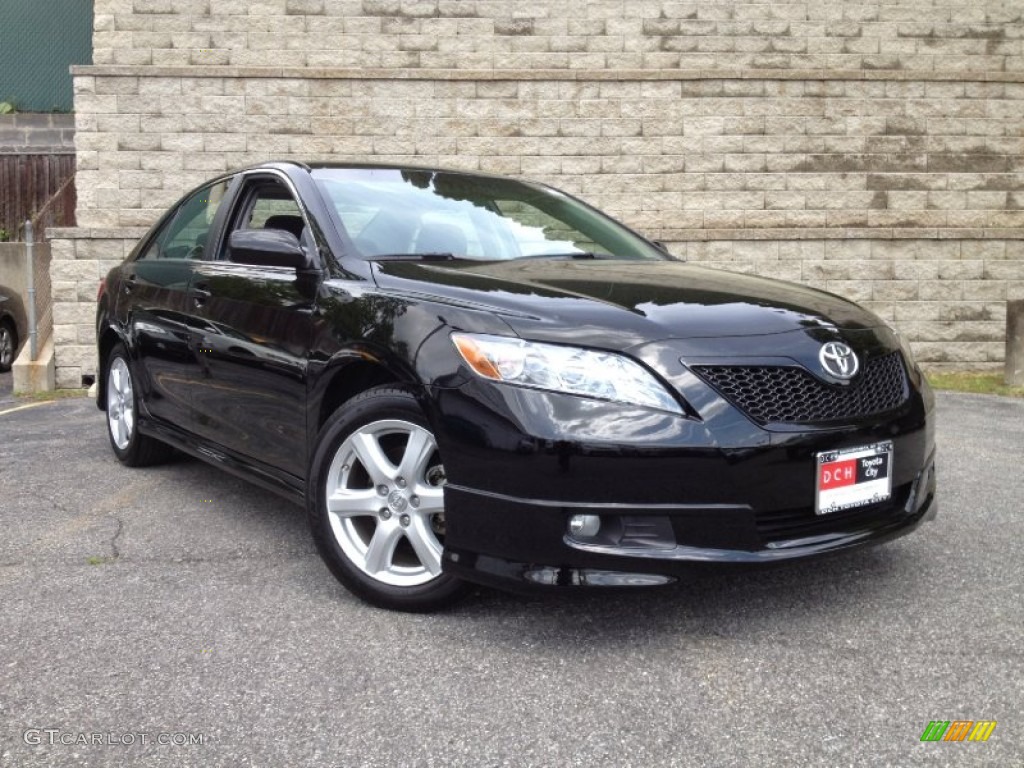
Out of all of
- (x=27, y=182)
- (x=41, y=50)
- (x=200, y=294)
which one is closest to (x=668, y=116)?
(x=200, y=294)

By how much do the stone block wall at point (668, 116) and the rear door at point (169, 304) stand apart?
18.8 ft

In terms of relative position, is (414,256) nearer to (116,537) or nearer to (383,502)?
(383,502)

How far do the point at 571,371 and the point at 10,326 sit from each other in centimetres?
1121

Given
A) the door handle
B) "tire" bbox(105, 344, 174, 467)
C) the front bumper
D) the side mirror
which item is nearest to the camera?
the front bumper

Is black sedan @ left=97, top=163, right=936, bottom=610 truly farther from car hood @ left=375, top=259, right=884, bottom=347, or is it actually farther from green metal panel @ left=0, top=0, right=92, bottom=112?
green metal panel @ left=0, top=0, right=92, bottom=112

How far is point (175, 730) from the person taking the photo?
8.23 feet

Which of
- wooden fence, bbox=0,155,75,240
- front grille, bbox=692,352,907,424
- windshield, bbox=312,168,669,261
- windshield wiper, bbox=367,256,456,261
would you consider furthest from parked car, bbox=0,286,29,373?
front grille, bbox=692,352,907,424

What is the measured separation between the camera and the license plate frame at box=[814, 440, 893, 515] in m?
3.00

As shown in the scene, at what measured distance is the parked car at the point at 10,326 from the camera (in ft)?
39.0

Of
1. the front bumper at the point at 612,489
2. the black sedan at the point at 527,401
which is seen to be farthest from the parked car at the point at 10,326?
the front bumper at the point at 612,489

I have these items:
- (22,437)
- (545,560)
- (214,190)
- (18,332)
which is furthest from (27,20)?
(545,560)

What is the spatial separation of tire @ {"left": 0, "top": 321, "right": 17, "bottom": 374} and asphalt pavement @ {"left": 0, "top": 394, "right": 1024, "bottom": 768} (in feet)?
27.9

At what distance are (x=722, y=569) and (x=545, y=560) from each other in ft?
1.67

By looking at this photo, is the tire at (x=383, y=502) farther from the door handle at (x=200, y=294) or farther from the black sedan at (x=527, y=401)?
the door handle at (x=200, y=294)
